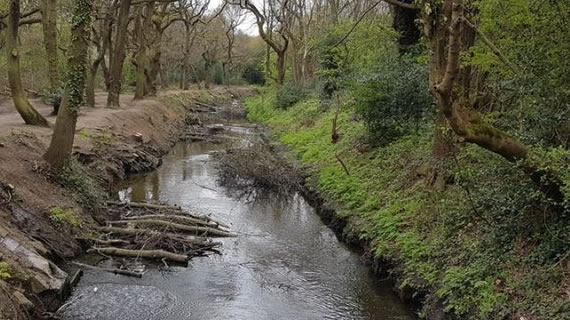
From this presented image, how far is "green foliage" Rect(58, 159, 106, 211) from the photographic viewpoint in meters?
12.8

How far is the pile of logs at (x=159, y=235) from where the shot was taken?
1112cm

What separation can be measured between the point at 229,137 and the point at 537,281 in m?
23.4

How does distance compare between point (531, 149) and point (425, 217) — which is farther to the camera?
point (425, 217)

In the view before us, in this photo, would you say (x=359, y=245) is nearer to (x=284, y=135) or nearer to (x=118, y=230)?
(x=118, y=230)

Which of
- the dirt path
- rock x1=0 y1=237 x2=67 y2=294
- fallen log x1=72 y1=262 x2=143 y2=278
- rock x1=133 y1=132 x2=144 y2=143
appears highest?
the dirt path

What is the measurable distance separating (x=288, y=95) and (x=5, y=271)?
2845cm

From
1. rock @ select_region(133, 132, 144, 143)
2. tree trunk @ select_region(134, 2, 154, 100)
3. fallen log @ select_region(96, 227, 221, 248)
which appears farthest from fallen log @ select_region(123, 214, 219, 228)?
tree trunk @ select_region(134, 2, 154, 100)

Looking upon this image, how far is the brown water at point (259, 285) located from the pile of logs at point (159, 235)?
1.33 ft

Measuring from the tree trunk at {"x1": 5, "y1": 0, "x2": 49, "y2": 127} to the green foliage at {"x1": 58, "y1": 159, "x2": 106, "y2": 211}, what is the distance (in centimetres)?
538

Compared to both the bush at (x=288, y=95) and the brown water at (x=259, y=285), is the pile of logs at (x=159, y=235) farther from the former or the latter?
the bush at (x=288, y=95)

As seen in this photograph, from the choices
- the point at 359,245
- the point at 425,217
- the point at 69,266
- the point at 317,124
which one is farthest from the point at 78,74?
the point at 317,124

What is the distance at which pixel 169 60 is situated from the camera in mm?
62062

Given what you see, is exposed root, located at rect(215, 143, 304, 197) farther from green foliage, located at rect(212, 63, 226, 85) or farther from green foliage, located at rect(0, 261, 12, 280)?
green foliage, located at rect(212, 63, 226, 85)

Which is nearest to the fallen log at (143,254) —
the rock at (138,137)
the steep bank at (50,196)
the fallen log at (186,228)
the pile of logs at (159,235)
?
the pile of logs at (159,235)
